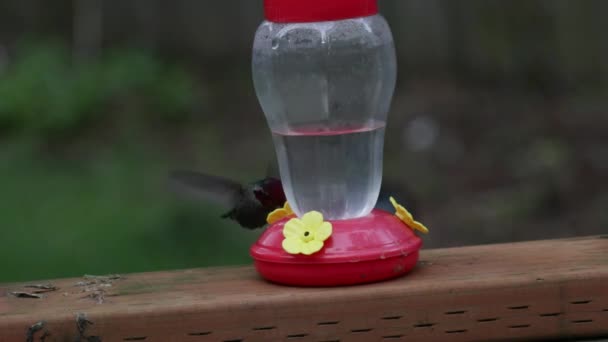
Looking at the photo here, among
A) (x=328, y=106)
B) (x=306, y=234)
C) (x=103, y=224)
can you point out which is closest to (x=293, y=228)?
(x=306, y=234)

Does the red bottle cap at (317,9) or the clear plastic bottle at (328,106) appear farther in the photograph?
the clear plastic bottle at (328,106)

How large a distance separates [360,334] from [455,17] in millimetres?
4853

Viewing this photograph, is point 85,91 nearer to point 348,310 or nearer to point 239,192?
point 239,192

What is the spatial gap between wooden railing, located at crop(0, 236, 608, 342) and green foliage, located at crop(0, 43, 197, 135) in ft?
14.3

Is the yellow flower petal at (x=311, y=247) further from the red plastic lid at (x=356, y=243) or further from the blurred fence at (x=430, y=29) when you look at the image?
the blurred fence at (x=430, y=29)

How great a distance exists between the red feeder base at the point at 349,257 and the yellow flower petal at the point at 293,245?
17mm

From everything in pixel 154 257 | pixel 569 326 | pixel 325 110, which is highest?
pixel 325 110

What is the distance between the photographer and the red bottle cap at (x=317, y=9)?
2.14 meters

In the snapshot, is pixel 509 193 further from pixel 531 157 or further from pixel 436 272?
pixel 436 272

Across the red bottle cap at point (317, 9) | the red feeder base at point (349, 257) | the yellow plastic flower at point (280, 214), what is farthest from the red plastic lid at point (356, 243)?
the red bottle cap at point (317, 9)

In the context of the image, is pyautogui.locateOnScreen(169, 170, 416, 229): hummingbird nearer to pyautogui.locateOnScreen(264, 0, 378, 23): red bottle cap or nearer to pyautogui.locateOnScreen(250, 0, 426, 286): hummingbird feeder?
pyautogui.locateOnScreen(250, 0, 426, 286): hummingbird feeder

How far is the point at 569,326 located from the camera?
6.86ft

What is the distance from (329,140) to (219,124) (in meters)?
4.19

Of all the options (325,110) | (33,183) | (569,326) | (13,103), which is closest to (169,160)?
(33,183)
